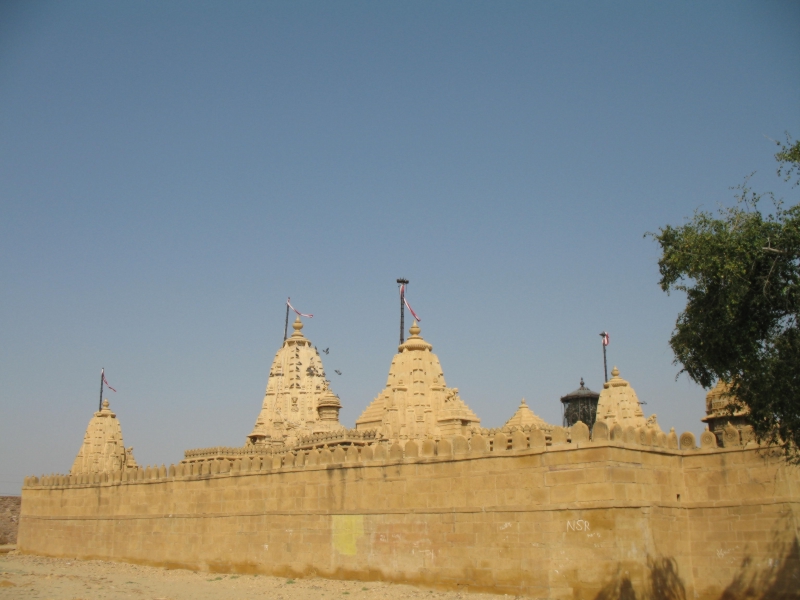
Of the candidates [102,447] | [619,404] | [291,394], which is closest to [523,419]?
[619,404]

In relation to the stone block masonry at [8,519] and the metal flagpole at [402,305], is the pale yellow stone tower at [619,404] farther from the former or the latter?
the stone block masonry at [8,519]

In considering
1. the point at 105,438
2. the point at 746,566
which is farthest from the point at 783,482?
the point at 105,438

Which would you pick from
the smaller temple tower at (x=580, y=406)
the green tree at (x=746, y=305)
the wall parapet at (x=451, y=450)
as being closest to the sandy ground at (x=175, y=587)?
the wall parapet at (x=451, y=450)

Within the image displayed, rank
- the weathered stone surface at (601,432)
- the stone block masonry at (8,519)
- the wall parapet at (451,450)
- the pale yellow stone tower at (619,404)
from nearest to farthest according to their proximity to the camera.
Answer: the weathered stone surface at (601,432)
the wall parapet at (451,450)
the pale yellow stone tower at (619,404)
the stone block masonry at (8,519)

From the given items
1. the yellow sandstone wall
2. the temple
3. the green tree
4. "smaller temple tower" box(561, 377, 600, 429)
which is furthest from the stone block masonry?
the green tree

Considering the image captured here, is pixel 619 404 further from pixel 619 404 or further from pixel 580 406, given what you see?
pixel 580 406

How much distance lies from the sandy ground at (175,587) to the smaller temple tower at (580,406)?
1451 inches

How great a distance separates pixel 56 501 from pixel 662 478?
82.6 ft

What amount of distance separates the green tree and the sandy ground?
300 inches

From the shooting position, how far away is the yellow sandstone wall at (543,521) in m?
16.8

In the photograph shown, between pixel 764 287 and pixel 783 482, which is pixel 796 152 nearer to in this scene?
pixel 764 287

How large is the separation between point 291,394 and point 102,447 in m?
11.5

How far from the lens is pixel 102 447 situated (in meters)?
49.4

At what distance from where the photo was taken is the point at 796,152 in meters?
12.0
